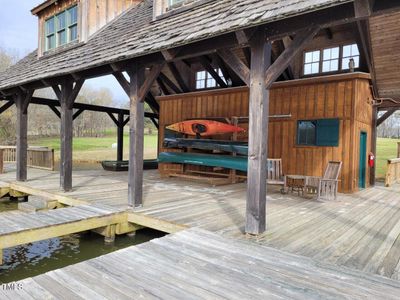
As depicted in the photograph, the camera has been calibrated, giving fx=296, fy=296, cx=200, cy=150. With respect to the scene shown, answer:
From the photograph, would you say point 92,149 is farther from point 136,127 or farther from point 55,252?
point 55,252

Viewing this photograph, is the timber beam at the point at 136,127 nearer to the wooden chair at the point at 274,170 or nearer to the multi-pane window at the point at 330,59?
the wooden chair at the point at 274,170

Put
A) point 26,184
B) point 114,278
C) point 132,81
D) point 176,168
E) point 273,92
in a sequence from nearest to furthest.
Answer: point 114,278
point 132,81
point 26,184
point 273,92
point 176,168

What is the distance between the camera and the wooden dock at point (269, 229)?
2.89 meters

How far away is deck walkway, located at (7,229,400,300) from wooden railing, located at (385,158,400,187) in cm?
827

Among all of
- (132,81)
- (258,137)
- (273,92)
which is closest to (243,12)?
(258,137)

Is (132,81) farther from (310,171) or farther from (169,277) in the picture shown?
(310,171)

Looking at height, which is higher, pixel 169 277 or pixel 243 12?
pixel 243 12

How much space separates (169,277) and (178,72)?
10.2 m

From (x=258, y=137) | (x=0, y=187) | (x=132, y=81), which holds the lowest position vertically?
(x=0, y=187)

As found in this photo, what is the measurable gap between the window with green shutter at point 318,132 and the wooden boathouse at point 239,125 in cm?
3

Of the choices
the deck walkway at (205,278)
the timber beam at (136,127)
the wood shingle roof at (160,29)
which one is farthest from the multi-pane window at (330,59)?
the deck walkway at (205,278)

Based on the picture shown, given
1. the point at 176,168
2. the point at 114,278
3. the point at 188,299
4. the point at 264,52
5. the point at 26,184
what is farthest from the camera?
the point at 176,168

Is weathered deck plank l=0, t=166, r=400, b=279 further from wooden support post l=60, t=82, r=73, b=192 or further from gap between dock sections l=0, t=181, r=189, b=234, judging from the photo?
wooden support post l=60, t=82, r=73, b=192

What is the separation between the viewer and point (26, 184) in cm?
838
